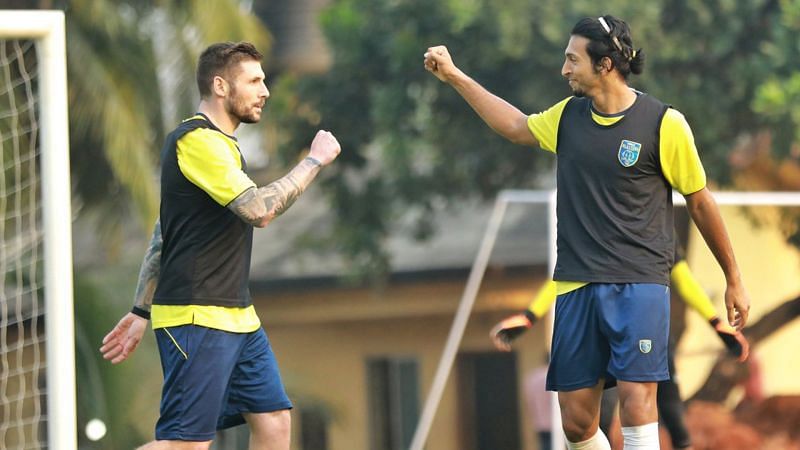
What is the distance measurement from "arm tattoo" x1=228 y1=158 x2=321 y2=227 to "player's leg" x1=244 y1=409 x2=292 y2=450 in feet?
2.57

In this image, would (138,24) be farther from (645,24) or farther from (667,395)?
(667,395)

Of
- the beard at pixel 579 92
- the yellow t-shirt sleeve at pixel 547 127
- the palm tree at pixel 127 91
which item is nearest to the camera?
the beard at pixel 579 92

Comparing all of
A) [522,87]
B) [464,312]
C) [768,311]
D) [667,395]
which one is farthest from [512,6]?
[667,395]

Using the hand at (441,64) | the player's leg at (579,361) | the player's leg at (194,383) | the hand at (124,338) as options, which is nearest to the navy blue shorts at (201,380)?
the player's leg at (194,383)

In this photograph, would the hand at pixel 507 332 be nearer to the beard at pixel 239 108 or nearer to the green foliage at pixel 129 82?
the beard at pixel 239 108

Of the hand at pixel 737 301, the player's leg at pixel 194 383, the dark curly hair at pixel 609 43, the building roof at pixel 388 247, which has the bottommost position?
the player's leg at pixel 194 383

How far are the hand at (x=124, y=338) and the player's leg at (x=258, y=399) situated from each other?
0.47m

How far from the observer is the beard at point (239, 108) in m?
6.13

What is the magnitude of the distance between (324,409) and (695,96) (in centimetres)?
650

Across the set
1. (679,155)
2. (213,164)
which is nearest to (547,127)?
(679,155)

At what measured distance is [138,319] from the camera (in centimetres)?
645

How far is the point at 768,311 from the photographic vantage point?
11438 mm

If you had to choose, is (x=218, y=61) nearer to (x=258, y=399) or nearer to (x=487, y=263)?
(x=258, y=399)

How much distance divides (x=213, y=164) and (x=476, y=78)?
10723 millimetres
